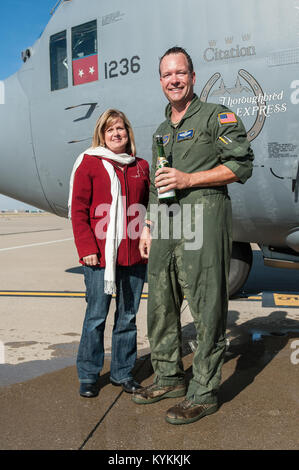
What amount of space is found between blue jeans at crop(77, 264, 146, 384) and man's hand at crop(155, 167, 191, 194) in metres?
0.72

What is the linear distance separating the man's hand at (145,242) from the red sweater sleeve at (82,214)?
0.95 feet

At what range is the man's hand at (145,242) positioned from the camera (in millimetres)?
2898

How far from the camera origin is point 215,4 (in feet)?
13.8

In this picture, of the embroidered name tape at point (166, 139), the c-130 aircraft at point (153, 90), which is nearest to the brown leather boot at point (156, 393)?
the embroidered name tape at point (166, 139)

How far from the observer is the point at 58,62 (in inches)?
206

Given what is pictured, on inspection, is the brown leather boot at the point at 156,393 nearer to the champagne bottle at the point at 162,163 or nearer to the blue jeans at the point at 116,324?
the blue jeans at the point at 116,324

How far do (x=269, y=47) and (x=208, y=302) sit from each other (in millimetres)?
2582

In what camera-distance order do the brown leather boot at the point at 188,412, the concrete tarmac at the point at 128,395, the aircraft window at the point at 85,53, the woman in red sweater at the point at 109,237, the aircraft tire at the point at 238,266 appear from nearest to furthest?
the concrete tarmac at the point at 128,395 < the brown leather boot at the point at 188,412 < the woman in red sweater at the point at 109,237 < the aircraft window at the point at 85,53 < the aircraft tire at the point at 238,266

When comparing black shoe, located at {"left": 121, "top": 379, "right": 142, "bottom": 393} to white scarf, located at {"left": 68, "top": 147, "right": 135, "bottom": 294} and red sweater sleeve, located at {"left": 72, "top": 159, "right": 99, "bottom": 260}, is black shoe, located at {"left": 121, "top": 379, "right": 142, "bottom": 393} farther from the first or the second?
red sweater sleeve, located at {"left": 72, "top": 159, "right": 99, "bottom": 260}

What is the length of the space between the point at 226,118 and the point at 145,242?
2.99ft

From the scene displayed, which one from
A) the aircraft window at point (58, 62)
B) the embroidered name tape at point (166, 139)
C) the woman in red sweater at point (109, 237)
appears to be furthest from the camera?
the aircraft window at point (58, 62)

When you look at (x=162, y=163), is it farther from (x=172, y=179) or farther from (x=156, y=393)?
(x=156, y=393)
